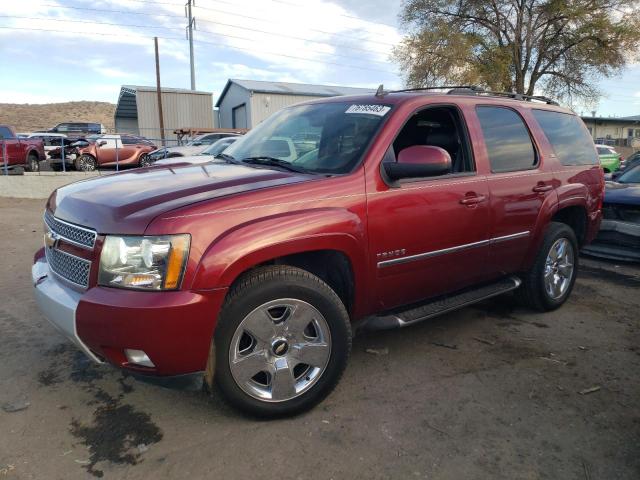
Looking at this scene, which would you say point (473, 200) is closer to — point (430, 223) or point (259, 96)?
point (430, 223)

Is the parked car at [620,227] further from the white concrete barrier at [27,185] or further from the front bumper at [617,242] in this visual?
the white concrete barrier at [27,185]

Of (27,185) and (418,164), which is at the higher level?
(418,164)

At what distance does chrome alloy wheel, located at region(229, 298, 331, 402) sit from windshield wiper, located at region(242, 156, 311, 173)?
3.00 ft

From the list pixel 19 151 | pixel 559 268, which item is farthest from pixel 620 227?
pixel 19 151

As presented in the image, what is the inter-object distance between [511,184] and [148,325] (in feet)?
9.38

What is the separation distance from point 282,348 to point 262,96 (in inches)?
1452

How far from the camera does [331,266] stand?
3066 mm

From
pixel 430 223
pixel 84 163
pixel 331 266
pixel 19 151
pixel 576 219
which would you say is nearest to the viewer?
pixel 331 266

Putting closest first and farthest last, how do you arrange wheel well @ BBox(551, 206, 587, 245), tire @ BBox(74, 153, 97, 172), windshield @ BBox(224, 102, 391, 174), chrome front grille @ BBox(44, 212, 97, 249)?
chrome front grille @ BBox(44, 212, 97, 249) < windshield @ BBox(224, 102, 391, 174) < wheel well @ BBox(551, 206, 587, 245) < tire @ BBox(74, 153, 97, 172)

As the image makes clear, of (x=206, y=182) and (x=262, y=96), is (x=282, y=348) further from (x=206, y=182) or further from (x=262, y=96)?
(x=262, y=96)

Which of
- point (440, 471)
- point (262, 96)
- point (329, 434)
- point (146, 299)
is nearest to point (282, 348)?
point (329, 434)

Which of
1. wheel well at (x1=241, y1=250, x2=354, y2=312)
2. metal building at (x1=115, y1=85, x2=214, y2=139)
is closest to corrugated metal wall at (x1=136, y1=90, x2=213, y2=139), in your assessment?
metal building at (x1=115, y1=85, x2=214, y2=139)

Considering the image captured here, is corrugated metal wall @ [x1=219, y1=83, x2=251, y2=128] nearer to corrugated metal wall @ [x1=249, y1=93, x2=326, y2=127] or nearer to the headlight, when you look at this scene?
corrugated metal wall @ [x1=249, y1=93, x2=326, y2=127]

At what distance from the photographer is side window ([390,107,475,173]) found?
3.65 m
